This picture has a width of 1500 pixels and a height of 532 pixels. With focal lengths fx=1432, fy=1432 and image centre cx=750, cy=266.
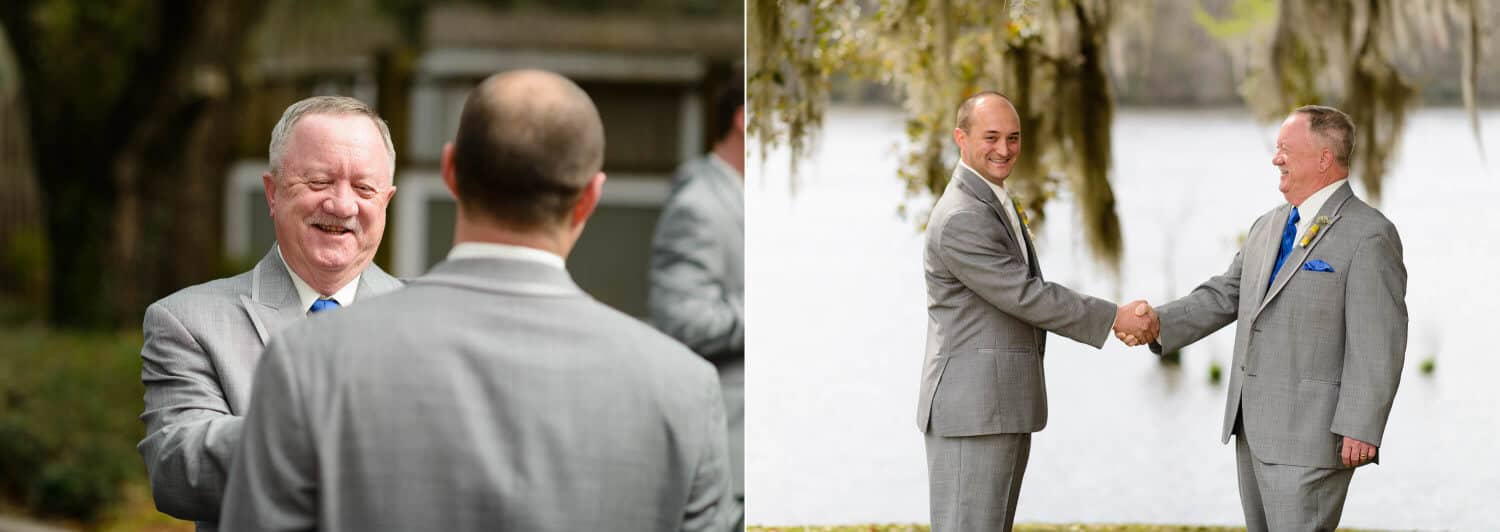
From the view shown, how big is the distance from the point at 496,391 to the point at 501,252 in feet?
0.61

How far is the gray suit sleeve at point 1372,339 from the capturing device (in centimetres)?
307

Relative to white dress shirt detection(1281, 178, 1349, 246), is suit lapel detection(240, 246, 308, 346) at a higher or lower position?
lower

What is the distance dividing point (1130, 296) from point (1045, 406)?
2.69 m

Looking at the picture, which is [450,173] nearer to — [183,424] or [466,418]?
[466,418]

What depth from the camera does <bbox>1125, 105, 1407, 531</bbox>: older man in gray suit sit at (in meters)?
3.08

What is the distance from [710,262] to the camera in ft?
14.5

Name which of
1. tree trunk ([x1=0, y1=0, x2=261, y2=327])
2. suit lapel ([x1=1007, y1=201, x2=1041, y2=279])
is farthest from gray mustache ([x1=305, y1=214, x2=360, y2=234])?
tree trunk ([x1=0, y1=0, x2=261, y2=327])

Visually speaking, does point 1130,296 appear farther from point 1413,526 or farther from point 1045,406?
point 1045,406

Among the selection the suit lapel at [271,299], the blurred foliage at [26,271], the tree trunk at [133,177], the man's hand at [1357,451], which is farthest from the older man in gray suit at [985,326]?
the blurred foliage at [26,271]

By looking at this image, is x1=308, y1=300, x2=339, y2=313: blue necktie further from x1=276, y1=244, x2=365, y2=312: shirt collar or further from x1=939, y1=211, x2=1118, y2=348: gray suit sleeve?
x1=939, y1=211, x2=1118, y2=348: gray suit sleeve

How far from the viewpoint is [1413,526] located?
206 inches

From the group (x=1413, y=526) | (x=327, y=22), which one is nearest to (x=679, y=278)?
(x=1413, y=526)

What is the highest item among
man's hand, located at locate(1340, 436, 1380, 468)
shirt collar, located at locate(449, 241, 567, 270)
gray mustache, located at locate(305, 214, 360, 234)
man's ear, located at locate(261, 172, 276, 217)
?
man's ear, located at locate(261, 172, 276, 217)

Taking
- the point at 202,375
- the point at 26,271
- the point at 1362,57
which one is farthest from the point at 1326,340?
the point at 26,271
